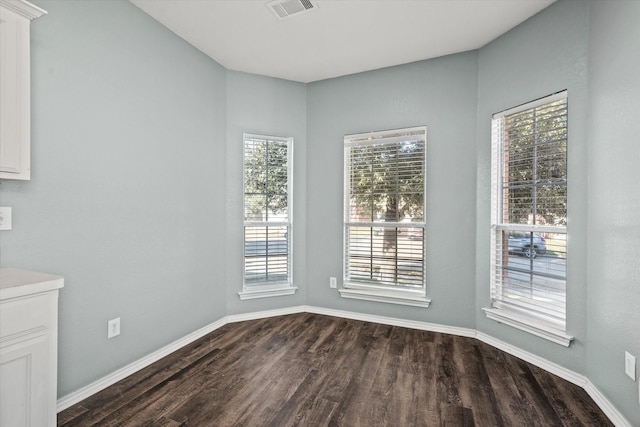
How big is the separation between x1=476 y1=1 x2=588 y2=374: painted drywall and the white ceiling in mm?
161

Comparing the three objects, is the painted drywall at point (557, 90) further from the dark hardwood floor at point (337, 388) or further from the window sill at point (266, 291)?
the window sill at point (266, 291)

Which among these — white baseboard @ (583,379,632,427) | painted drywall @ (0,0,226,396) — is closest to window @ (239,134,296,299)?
painted drywall @ (0,0,226,396)

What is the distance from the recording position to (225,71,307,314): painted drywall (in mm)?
3502

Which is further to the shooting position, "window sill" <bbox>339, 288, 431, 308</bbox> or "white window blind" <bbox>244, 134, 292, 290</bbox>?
"white window blind" <bbox>244, 134, 292, 290</bbox>

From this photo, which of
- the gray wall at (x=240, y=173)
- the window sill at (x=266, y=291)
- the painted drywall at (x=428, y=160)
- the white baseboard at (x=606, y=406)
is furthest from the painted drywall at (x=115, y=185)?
the white baseboard at (x=606, y=406)

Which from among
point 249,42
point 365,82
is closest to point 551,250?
point 365,82

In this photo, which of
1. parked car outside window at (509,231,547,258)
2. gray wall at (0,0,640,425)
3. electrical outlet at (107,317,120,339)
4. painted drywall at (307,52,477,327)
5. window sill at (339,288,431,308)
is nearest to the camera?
gray wall at (0,0,640,425)

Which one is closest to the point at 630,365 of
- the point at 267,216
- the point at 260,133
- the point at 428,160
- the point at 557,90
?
the point at 557,90

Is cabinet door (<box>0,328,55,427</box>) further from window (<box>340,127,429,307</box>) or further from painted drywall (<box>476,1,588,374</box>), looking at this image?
painted drywall (<box>476,1,588,374</box>)

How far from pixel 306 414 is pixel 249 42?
9.86 ft

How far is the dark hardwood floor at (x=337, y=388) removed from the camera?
1.88 meters

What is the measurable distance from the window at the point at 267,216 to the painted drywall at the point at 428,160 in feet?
Result: 1.18

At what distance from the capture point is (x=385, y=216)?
355 centimetres

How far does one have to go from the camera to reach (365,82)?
141 inches
